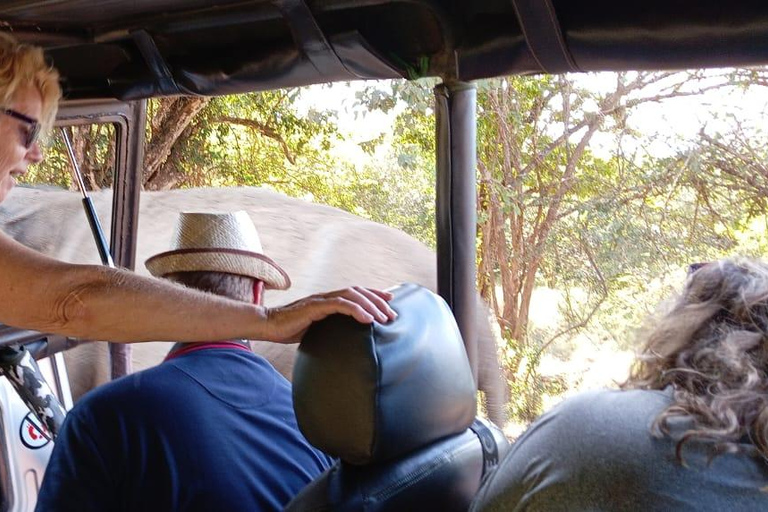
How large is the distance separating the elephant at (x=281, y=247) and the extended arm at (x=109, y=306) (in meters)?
1.98

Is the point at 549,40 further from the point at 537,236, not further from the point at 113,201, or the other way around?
the point at 537,236

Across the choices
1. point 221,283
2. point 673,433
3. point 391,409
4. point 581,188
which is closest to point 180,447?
point 221,283

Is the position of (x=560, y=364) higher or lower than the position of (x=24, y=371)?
lower

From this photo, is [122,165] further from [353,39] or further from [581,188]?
[581,188]

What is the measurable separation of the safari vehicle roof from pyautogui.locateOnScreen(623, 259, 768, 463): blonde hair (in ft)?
1.94

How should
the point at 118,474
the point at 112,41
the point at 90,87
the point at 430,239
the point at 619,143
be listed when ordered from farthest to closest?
1. the point at 430,239
2. the point at 619,143
3. the point at 90,87
4. the point at 112,41
5. the point at 118,474

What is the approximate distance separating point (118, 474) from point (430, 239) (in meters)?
4.49

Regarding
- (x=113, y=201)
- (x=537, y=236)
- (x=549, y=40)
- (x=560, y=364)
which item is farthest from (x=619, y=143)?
(x=549, y=40)

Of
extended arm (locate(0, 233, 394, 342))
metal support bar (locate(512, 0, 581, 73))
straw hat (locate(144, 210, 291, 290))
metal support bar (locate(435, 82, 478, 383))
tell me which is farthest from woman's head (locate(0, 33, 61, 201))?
metal support bar (locate(512, 0, 581, 73))

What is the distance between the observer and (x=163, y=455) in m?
1.81

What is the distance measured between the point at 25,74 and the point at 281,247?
227cm

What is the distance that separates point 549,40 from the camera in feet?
6.25

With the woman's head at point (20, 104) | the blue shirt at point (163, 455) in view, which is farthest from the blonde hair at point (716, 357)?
the woman's head at point (20, 104)

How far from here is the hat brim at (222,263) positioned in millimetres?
2150
